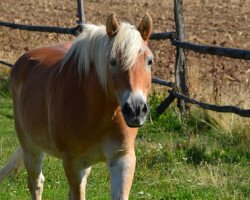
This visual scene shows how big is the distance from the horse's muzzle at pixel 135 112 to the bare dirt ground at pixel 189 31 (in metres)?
4.60

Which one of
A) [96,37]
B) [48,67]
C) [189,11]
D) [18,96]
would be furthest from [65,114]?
[189,11]

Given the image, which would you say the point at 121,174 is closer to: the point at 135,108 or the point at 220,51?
the point at 135,108

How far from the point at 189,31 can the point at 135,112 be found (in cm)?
1575

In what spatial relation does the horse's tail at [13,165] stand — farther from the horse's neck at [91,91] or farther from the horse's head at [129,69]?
the horse's head at [129,69]

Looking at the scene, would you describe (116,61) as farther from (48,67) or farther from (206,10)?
(206,10)

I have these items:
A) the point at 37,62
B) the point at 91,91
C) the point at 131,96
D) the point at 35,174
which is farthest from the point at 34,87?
the point at 131,96

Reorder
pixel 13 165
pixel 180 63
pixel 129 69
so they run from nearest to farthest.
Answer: pixel 129 69, pixel 13 165, pixel 180 63

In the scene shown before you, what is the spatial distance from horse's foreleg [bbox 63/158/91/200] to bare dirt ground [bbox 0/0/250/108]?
4.02 m

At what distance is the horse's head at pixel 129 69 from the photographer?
15.0 feet

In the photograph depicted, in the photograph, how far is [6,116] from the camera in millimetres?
10922

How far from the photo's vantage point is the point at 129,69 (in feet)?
15.5

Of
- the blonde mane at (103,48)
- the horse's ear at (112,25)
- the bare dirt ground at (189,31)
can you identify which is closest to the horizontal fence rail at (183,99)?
the bare dirt ground at (189,31)

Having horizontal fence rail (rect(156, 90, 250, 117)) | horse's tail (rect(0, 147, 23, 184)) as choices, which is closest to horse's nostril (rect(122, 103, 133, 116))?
horse's tail (rect(0, 147, 23, 184))

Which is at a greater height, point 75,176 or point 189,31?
point 75,176
